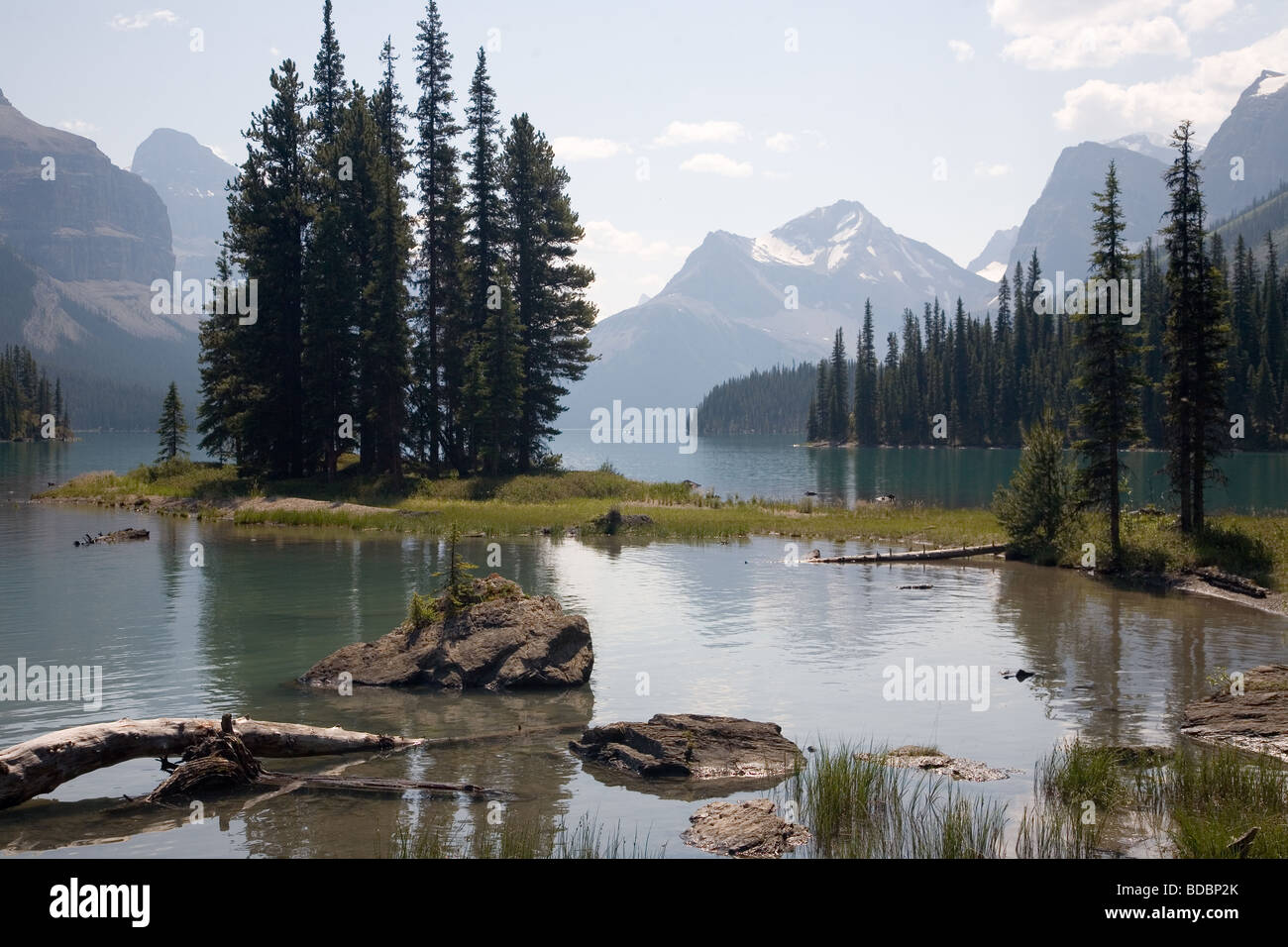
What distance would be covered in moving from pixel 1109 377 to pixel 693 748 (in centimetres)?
2862

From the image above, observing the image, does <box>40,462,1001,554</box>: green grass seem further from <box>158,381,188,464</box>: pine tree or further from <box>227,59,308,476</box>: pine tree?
<box>158,381,188,464</box>: pine tree

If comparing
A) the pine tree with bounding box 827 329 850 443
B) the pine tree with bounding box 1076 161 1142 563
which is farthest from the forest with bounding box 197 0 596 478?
the pine tree with bounding box 827 329 850 443

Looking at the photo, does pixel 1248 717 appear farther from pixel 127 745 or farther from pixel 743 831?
pixel 127 745

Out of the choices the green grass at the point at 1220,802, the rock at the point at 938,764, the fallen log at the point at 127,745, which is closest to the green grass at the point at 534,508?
the rock at the point at 938,764

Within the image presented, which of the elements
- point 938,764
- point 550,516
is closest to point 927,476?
point 550,516

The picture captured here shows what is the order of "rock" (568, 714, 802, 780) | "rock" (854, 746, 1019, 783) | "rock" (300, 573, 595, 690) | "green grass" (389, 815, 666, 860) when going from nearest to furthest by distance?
"green grass" (389, 815, 666, 860) < "rock" (854, 746, 1019, 783) < "rock" (568, 714, 802, 780) < "rock" (300, 573, 595, 690)

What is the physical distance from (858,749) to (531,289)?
5711cm

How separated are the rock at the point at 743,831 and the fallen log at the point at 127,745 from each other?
236 inches

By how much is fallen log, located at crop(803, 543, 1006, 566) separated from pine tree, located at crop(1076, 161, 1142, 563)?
190 inches

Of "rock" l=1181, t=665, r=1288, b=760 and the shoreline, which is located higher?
the shoreline

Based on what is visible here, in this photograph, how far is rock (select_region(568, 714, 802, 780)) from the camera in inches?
582

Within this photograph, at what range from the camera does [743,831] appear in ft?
39.0
